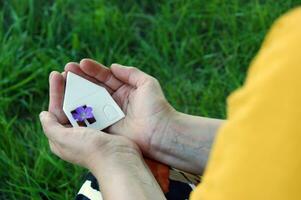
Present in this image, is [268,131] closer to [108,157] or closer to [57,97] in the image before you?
[108,157]

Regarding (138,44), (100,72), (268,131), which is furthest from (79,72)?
(268,131)

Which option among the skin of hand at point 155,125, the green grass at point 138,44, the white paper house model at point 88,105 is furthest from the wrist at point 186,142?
the green grass at point 138,44

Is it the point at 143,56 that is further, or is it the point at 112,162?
the point at 143,56

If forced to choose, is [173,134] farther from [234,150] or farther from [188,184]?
[234,150]

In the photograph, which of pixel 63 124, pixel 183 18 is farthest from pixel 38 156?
pixel 183 18

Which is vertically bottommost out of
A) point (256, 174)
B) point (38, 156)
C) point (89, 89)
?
point (38, 156)

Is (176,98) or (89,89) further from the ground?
(89,89)

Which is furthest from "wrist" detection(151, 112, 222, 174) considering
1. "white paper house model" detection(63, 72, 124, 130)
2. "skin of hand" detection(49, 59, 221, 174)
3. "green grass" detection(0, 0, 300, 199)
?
"green grass" detection(0, 0, 300, 199)
